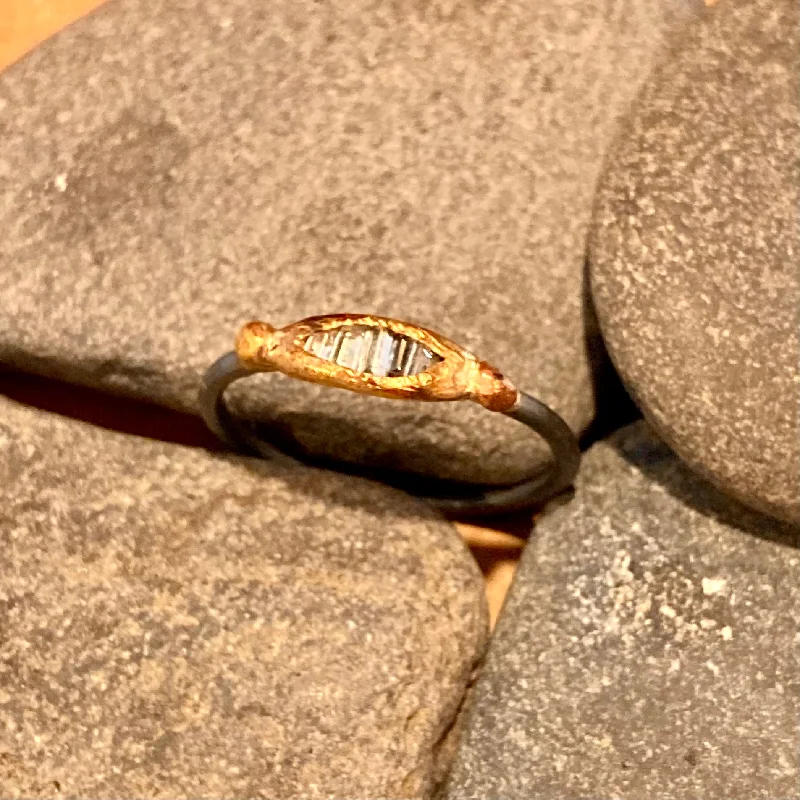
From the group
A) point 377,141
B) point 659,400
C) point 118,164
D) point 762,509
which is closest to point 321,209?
point 377,141

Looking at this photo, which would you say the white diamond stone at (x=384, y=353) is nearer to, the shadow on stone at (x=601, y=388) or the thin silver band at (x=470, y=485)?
the thin silver band at (x=470, y=485)

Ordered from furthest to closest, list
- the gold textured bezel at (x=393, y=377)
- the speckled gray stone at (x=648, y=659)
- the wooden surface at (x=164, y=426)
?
1. the wooden surface at (x=164, y=426)
2. the speckled gray stone at (x=648, y=659)
3. the gold textured bezel at (x=393, y=377)

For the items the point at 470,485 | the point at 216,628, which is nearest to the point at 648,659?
the point at 470,485

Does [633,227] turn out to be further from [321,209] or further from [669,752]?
[669,752]

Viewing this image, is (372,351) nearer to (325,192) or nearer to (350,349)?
(350,349)

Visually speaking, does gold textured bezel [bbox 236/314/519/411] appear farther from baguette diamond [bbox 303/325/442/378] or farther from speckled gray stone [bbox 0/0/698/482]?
speckled gray stone [bbox 0/0/698/482]

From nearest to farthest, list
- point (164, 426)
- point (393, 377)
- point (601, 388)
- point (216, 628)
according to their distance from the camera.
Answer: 1. point (393, 377)
2. point (216, 628)
3. point (601, 388)
4. point (164, 426)

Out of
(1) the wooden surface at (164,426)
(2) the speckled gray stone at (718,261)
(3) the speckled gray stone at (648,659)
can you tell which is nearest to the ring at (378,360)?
(2) the speckled gray stone at (718,261)
